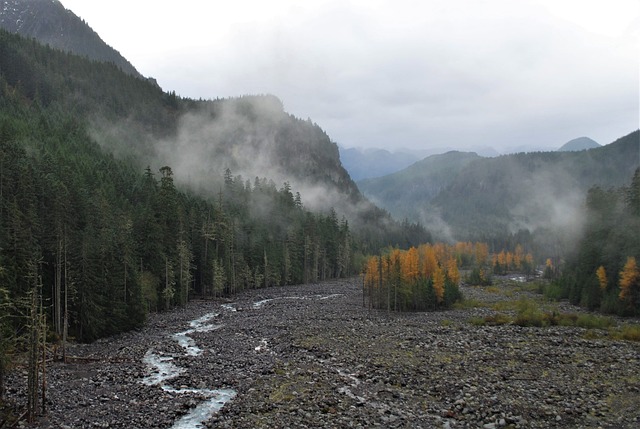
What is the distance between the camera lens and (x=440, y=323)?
67750mm

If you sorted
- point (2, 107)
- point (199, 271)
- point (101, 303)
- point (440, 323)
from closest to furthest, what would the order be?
point (101, 303) → point (440, 323) → point (199, 271) → point (2, 107)

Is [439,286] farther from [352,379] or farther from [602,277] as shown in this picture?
[352,379]

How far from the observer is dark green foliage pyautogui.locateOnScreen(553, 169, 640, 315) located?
80000 mm

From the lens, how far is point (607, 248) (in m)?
87.5

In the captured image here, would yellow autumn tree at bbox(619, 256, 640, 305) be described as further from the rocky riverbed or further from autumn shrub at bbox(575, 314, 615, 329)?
the rocky riverbed

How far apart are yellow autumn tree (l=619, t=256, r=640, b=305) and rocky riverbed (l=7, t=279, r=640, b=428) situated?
23194mm

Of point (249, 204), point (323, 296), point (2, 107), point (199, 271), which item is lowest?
point (323, 296)

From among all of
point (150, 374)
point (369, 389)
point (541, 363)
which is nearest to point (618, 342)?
point (541, 363)

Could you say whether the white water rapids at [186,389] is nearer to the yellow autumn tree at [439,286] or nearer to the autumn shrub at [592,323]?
the yellow autumn tree at [439,286]

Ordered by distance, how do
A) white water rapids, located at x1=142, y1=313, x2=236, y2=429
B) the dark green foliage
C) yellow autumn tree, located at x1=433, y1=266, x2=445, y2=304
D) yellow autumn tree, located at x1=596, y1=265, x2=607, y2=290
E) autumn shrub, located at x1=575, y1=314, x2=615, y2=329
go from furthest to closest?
yellow autumn tree, located at x1=433, y1=266, x2=445, y2=304, yellow autumn tree, located at x1=596, y1=265, x2=607, y2=290, the dark green foliage, autumn shrub, located at x1=575, y1=314, x2=615, y2=329, white water rapids, located at x1=142, y1=313, x2=236, y2=429

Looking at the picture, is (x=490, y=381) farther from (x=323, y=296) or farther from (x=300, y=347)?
(x=323, y=296)

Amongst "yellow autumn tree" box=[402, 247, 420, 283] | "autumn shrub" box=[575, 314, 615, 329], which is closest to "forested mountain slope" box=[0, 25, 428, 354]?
"yellow autumn tree" box=[402, 247, 420, 283]

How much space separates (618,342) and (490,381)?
1005 inches

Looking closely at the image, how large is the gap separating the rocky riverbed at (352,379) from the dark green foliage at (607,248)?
2959 cm
